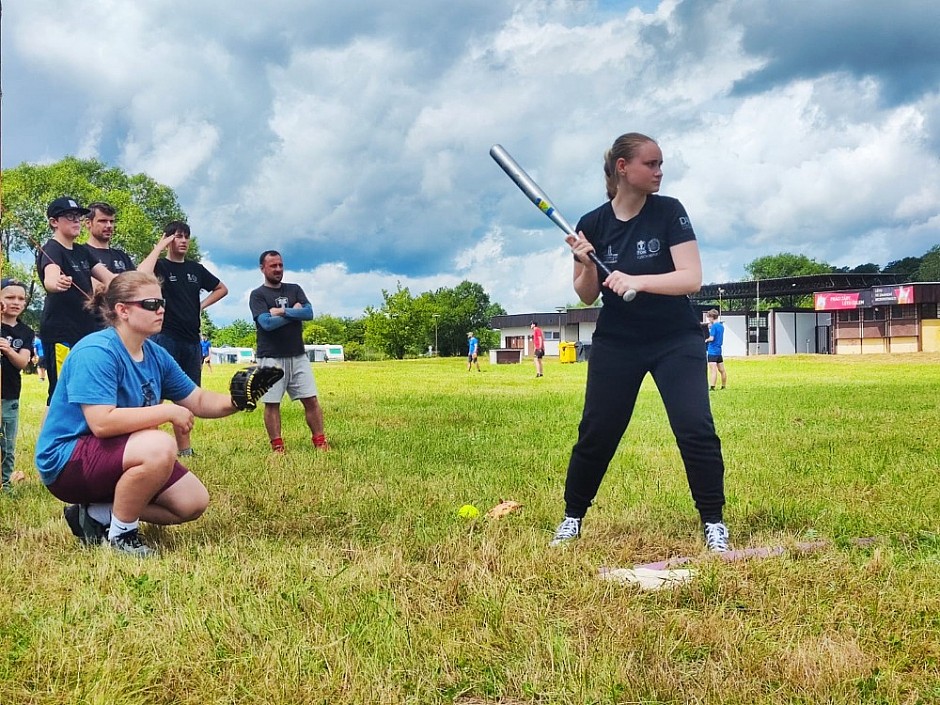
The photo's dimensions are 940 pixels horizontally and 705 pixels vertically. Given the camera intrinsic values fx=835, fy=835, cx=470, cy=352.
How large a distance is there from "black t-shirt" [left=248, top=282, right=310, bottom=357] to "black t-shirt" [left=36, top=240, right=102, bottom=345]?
1.77m

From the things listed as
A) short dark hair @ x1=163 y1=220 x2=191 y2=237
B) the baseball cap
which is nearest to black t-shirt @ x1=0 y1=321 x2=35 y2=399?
the baseball cap

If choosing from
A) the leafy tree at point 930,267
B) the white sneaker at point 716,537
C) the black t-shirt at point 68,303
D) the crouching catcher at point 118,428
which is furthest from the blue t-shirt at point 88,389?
the leafy tree at point 930,267

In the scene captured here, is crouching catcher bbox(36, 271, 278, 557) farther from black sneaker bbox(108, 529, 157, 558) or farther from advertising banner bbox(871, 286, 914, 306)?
advertising banner bbox(871, 286, 914, 306)

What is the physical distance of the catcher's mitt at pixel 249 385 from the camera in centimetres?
441

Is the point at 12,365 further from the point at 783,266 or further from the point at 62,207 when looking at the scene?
the point at 783,266

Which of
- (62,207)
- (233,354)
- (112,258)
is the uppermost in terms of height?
(62,207)

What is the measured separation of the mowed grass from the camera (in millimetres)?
2689

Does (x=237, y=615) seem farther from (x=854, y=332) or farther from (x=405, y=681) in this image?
(x=854, y=332)

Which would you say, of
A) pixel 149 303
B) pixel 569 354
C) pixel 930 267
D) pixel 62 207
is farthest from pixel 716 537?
pixel 930 267

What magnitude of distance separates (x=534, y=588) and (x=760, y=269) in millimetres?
115496

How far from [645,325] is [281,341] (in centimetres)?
483

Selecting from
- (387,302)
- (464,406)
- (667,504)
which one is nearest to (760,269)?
(387,302)

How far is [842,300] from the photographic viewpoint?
5397 cm

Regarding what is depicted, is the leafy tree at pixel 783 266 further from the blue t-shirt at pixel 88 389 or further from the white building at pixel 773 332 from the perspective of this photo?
the blue t-shirt at pixel 88 389
